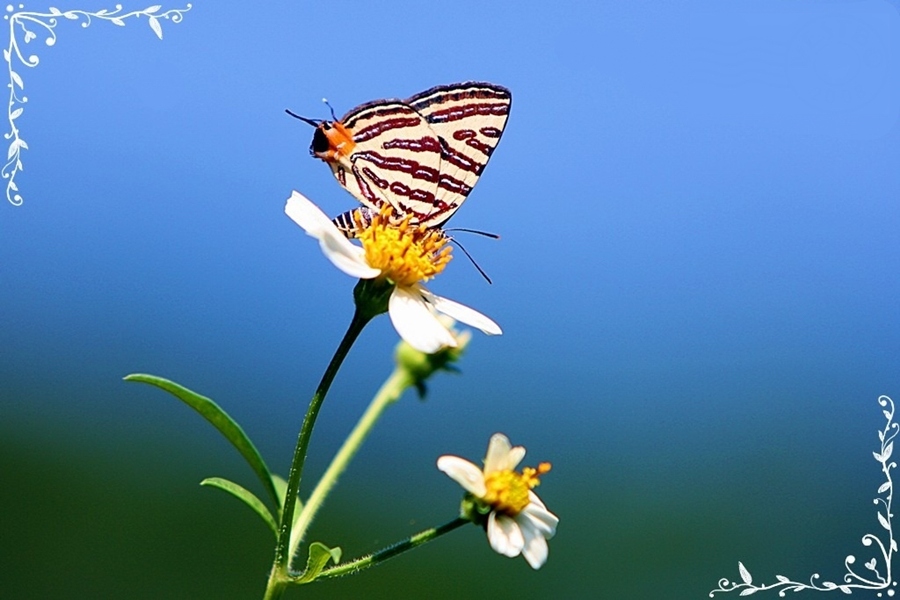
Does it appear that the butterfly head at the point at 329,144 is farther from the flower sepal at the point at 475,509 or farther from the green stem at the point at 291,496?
the flower sepal at the point at 475,509

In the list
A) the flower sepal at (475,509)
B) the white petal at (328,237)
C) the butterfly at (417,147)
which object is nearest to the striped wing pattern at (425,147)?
the butterfly at (417,147)

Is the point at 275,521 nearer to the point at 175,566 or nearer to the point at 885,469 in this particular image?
the point at 885,469

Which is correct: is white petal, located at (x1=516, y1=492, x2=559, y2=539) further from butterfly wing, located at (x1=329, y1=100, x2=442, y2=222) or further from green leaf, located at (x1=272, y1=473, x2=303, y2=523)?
butterfly wing, located at (x1=329, y1=100, x2=442, y2=222)

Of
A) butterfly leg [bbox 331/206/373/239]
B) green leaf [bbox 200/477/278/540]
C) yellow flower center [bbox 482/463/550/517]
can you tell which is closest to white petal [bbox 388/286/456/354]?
butterfly leg [bbox 331/206/373/239]

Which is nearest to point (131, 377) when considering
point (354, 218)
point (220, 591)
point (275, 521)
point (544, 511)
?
point (275, 521)

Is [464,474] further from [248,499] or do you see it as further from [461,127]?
[461,127]

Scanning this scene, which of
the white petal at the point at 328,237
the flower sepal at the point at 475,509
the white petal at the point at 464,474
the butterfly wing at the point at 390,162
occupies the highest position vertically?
the butterfly wing at the point at 390,162
